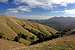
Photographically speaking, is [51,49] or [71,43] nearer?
[51,49]

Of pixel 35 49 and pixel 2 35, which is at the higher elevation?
pixel 35 49

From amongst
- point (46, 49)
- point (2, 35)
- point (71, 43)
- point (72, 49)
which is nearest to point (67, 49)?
point (72, 49)

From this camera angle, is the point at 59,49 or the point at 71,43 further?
the point at 71,43

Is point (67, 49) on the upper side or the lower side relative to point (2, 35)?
upper

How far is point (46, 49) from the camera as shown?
5944 cm

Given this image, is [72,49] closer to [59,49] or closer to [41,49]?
[59,49]

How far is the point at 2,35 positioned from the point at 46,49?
145256 millimetres

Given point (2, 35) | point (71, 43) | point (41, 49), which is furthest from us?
point (2, 35)

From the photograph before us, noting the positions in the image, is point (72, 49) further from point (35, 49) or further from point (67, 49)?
point (35, 49)

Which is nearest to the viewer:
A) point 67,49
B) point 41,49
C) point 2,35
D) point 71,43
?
point 67,49

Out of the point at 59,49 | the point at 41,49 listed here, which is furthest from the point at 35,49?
the point at 59,49

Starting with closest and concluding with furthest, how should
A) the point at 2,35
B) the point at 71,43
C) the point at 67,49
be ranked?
the point at 67,49, the point at 71,43, the point at 2,35

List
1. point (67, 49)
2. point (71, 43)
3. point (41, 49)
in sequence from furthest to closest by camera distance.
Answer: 1. point (71, 43)
2. point (41, 49)
3. point (67, 49)

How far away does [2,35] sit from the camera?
200m
